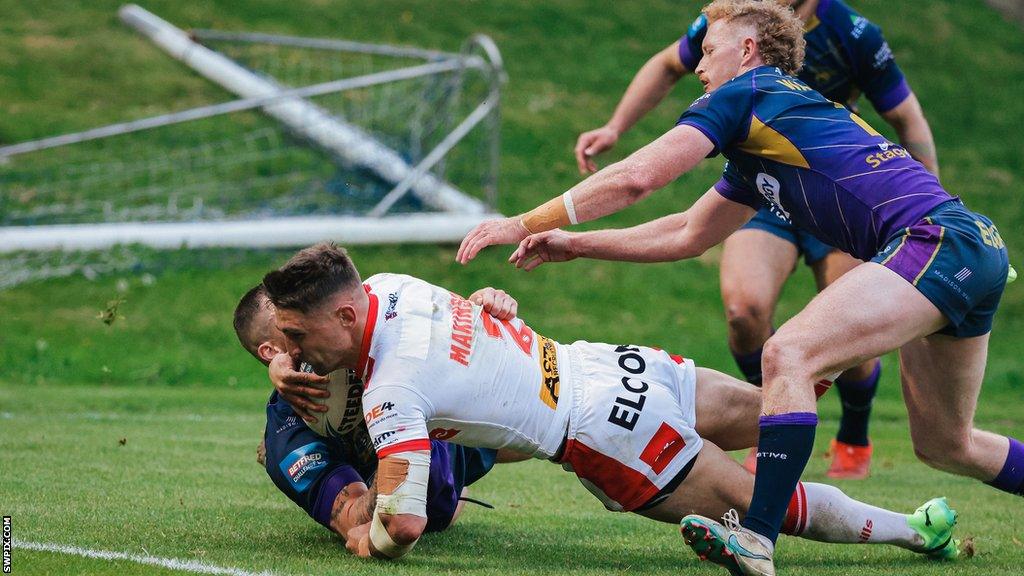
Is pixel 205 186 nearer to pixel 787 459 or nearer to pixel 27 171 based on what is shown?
pixel 27 171

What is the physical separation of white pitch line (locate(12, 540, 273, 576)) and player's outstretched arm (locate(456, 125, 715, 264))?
1278mm

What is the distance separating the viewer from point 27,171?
1416cm

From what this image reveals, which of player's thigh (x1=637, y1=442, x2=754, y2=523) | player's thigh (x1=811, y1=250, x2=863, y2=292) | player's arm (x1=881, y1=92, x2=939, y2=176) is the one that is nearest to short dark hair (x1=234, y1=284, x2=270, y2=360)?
player's thigh (x1=637, y1=442, x2=754, y2=523)

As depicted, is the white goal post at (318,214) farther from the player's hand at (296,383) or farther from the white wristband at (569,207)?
the white wristband at (569,207)

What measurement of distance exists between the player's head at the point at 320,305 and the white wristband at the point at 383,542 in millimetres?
570

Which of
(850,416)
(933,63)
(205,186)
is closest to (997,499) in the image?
(850,416)

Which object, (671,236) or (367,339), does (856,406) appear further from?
(367,339)

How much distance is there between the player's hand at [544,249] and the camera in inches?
193

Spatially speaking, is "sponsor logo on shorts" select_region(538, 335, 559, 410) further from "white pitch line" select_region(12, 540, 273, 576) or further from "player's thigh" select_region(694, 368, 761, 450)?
"white pitch line" select_region(12, 540, 273, 576)

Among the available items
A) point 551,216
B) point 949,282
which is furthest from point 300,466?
point 949,282

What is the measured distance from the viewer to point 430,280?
14.3 metres

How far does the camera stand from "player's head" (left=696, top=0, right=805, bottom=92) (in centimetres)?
480

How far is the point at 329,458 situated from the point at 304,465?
0.11 m

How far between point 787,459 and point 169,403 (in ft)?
21.8
